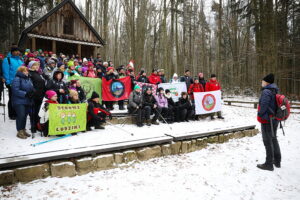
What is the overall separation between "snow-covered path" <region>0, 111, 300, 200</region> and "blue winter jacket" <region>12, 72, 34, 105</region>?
213cm

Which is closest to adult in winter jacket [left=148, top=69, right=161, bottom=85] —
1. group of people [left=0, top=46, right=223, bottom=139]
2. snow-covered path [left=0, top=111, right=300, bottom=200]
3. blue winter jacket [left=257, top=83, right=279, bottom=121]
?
group of people [left=0, top=46, right=223, bottom=139]

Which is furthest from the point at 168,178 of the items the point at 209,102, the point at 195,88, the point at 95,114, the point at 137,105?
the point at 195,88

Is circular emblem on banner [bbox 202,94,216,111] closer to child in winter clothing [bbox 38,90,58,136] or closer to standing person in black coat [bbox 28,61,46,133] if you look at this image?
child in winter clothing [bbox 38,90,58,136]

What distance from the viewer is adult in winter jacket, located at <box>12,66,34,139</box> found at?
4250 mm

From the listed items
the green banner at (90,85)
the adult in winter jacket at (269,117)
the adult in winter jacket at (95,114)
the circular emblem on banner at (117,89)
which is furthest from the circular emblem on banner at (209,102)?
Answer: the green banner at (90,85)

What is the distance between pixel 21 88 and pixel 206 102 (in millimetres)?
6787

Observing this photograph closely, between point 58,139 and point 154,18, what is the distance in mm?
20106

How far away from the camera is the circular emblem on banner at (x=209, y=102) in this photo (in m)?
7.83

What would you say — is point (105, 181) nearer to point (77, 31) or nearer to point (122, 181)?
point (122, 181)

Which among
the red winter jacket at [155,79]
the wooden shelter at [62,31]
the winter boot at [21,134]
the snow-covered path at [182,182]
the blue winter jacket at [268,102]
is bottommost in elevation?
the snow-covered path at [182,182]

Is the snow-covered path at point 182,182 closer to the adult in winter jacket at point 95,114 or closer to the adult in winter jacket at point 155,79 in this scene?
the adult in winter jacket at point 95,114

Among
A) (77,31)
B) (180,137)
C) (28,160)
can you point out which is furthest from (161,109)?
(77,31)

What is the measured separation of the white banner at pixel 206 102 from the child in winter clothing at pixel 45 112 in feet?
Result: 18.3

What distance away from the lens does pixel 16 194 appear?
9.27 feet
